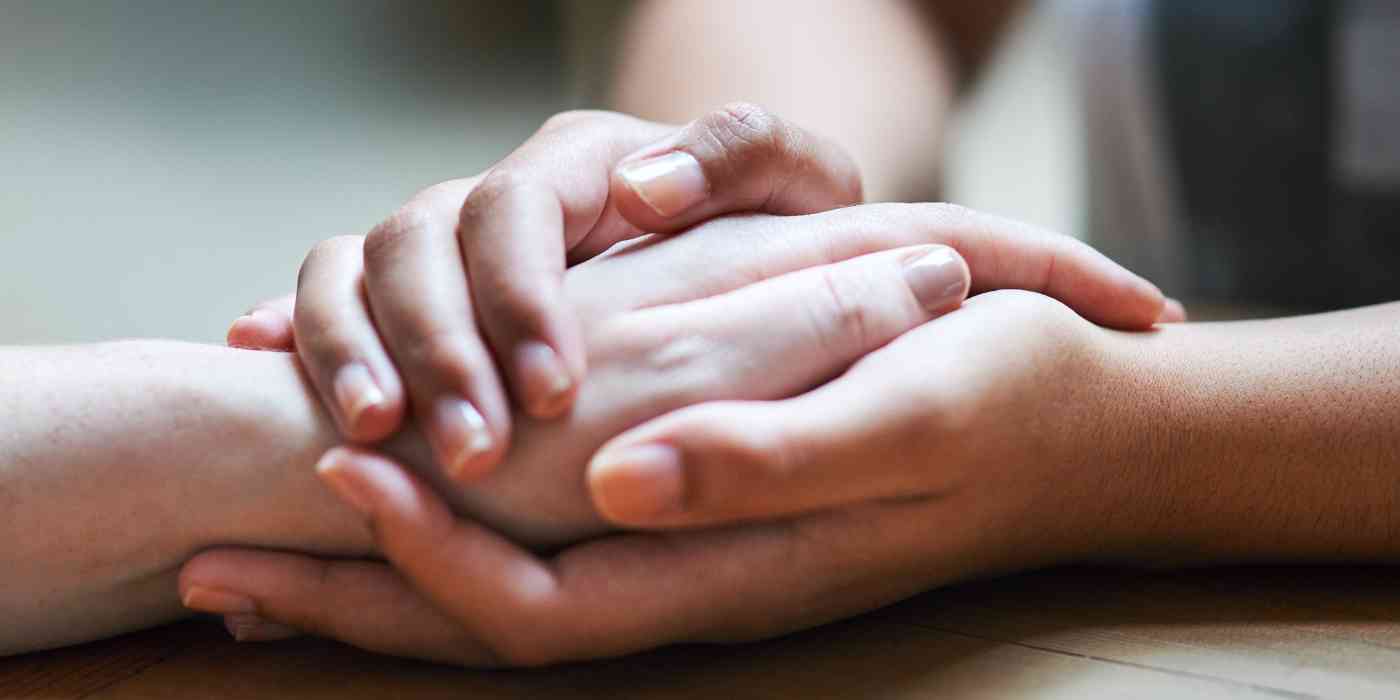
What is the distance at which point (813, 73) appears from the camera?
3.57ft

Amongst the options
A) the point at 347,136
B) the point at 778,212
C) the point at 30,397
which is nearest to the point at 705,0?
the point at 778,212

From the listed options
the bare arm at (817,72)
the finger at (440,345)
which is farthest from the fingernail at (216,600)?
the bare arm at (817,72)

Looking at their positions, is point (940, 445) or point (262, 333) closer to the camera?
point (940, 445)

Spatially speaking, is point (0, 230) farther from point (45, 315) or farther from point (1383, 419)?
point (1383, 419)

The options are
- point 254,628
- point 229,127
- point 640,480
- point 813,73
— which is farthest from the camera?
point 229,127

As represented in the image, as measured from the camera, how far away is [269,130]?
5.17ft

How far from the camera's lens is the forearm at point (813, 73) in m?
1.05

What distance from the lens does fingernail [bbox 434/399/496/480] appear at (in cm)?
48

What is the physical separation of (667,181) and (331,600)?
0.85 feet

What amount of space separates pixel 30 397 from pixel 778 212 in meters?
0.40

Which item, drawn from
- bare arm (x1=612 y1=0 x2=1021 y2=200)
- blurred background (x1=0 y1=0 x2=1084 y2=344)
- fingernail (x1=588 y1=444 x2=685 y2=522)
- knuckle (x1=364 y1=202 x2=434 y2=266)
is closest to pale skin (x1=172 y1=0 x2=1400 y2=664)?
fingernail (x1=588 y1=444 x2=685 y2=522)

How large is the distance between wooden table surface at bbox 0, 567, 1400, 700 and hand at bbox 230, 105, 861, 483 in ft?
0.35

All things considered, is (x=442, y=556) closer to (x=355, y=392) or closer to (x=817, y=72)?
(x=355, y=392)

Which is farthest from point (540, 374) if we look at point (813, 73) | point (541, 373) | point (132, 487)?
point (813, 73)
